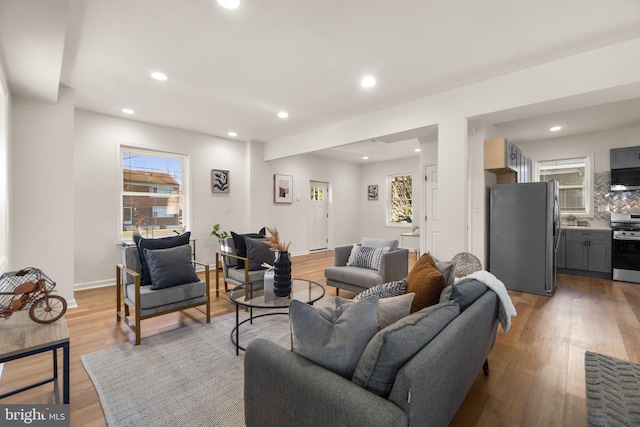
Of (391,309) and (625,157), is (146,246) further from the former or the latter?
(625,157)

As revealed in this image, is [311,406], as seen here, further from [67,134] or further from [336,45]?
[67,134]

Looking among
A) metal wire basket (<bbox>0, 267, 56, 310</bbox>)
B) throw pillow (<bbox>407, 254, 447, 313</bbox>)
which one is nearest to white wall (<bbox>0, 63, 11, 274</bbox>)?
metal wire basket (<bbox>0, 267, 56, 310</bbox>)

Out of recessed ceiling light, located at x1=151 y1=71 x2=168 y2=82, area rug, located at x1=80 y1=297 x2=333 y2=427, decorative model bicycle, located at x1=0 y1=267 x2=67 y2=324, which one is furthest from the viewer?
recessed ceiling light, located at x1=151 y1=71 x2=168 y2=82

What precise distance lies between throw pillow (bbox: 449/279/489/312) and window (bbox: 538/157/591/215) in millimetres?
5470

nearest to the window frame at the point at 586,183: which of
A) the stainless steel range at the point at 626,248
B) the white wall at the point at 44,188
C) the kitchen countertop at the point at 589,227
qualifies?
the kitchen countertop at the point at 589,227

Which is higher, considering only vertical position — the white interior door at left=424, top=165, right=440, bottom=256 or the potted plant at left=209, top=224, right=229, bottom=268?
the white interior door at left=424, top=165, right=440, bottom=256

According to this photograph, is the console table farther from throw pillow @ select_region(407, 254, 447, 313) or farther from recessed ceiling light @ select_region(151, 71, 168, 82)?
recessed ceiling light @ select_region(151, 71, 168, 82)

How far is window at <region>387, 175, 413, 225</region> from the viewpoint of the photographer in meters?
8.23

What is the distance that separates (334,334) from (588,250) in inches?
235

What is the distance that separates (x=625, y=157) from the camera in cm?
495

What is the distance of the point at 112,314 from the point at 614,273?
7.31 metres

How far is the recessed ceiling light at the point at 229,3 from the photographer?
2100 mm

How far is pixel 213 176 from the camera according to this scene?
229 inches

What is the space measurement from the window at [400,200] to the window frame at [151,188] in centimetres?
543
